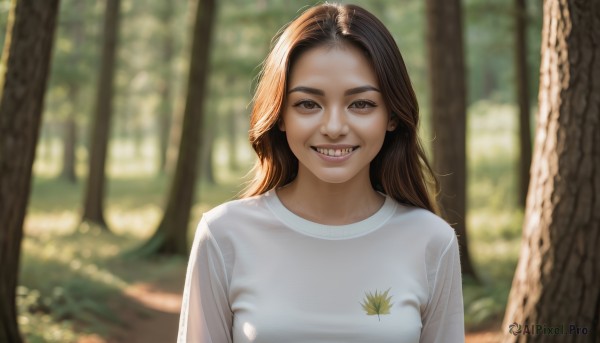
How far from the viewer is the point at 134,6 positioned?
3259cm

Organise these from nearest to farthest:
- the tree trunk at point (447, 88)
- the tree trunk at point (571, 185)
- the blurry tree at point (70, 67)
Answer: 1. the tree trunk at point (571, 185)
2. the tree trunk at point (447, 88)
3. the blurry tree at point (70, 67)

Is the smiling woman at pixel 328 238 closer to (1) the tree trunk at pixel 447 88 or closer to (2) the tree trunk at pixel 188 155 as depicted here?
(1) the tree trunk at pixel 447 88

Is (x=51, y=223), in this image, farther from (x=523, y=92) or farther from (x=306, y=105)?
(x=306, y=105)

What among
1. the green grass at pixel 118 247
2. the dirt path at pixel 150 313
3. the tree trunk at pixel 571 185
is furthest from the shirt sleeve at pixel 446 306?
the dirt path at pixel 150 313

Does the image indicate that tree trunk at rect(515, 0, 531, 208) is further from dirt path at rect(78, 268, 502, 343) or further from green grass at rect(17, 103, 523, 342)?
dirt path at rect(78, 268, 502, 343)

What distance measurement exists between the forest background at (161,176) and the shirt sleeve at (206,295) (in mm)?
805

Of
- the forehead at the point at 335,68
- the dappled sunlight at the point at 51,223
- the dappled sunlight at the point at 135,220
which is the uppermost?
the forehead at the point at 335,68

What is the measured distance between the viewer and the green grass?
30.1 feet

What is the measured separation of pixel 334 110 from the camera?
96.3 inches

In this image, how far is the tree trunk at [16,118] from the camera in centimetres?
655

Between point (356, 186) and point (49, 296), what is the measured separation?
7.97m

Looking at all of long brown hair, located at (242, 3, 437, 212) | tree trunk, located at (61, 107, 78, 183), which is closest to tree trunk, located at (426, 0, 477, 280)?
long brown hair, located at (242, 3, 437, 212)

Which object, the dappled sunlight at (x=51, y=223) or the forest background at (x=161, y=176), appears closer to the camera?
the forest background at (x=161, y=176)

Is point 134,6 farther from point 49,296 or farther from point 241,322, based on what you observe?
point 241,322
